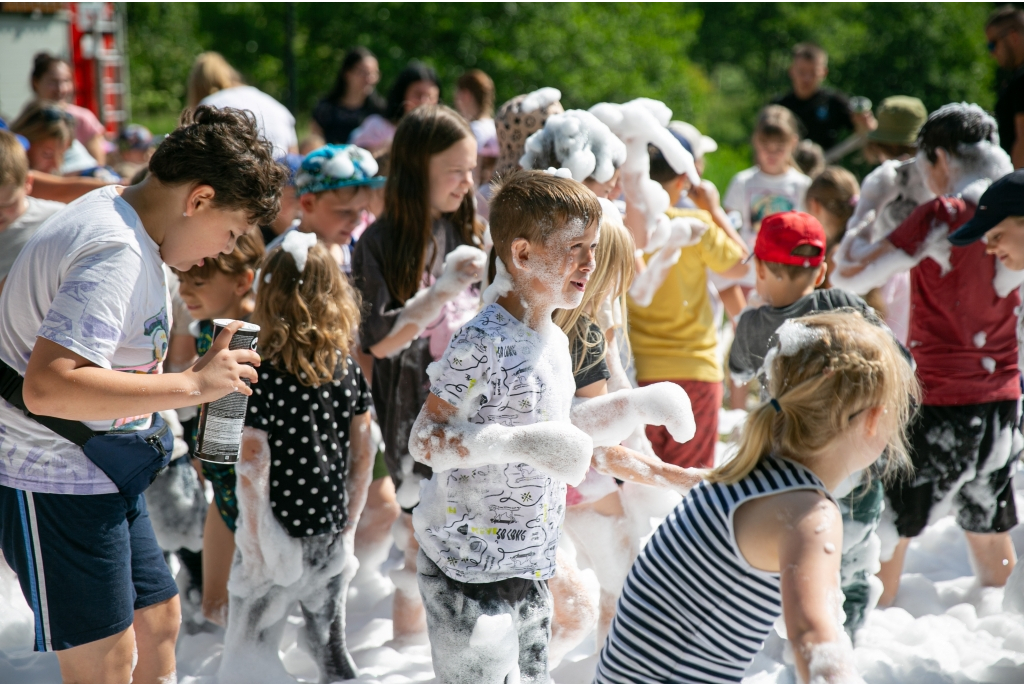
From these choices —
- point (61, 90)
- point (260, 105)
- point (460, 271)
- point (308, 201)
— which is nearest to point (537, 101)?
point (460, 271)

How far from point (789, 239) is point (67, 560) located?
2.42m

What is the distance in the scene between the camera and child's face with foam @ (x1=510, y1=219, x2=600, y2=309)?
207cm

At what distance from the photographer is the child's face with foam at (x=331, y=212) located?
3363 mm

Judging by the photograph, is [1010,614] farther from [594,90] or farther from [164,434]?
[594,90]

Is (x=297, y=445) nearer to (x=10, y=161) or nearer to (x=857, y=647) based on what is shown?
(x=10, y=161)

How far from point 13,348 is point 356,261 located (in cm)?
135

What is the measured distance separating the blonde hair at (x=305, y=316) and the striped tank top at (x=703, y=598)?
1.27 m

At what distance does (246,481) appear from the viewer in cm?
273

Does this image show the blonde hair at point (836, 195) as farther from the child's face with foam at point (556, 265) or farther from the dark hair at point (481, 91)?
the child's face with foam at point (556, 265)

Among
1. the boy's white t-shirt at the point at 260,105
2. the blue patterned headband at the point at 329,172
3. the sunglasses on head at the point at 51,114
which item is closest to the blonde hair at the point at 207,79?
the boy's white t-shirt at the point at 260,105

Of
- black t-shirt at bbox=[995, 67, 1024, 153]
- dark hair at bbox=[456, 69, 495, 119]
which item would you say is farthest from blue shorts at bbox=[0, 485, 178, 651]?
black t-shirt at bbox=[995, 67, 1024, 153]

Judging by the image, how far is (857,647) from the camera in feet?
10.2

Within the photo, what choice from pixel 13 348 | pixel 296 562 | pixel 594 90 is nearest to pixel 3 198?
pixel 13 348

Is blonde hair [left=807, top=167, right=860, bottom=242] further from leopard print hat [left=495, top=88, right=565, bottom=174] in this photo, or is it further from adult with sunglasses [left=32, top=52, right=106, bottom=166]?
adult with sunglasses [left=32, top=52, right=106, bottom=166]
